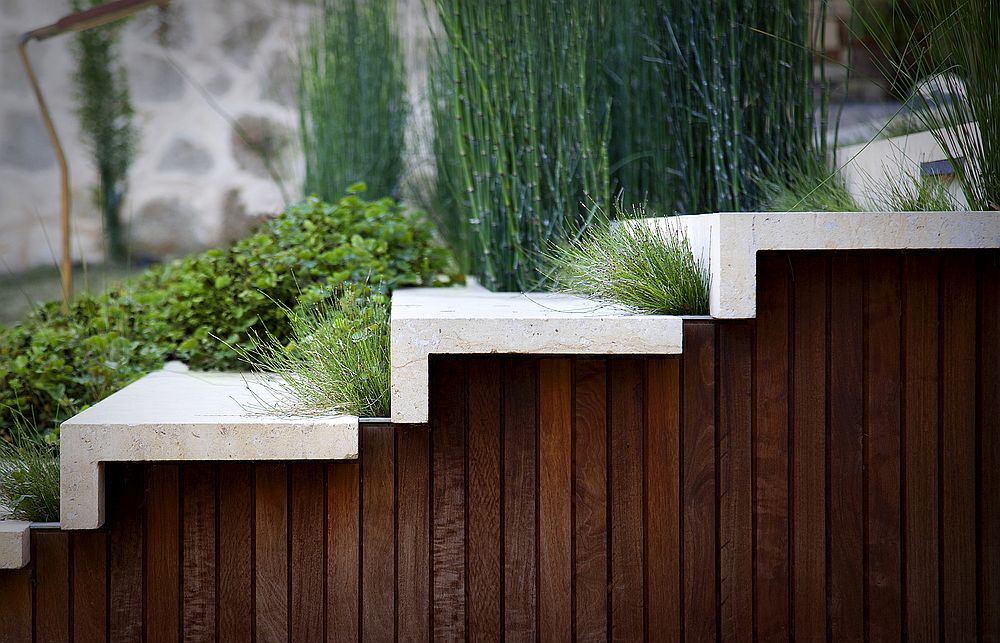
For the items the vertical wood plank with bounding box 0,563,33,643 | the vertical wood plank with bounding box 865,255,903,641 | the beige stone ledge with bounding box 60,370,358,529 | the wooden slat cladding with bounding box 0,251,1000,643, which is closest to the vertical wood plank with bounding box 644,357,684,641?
the wooden slat cladding with bounding box 0,251,1000,643

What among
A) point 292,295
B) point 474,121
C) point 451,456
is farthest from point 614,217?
point 451,456

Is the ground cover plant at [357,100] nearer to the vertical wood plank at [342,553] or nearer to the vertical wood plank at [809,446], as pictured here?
the vertical wood plank at [342,553]

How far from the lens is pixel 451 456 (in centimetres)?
→ 155

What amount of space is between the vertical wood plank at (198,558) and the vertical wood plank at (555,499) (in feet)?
1.92

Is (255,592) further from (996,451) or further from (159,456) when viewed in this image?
(996,451)

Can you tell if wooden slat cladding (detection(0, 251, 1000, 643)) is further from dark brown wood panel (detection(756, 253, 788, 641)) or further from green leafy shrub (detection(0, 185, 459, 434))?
green leafy shrub (detection(0, 185, 459, 434))

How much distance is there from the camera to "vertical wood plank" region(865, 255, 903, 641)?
1.58m

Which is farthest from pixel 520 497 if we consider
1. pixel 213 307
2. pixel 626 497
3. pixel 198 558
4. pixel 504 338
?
pixel 213 307

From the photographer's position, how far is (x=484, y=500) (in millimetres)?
1554

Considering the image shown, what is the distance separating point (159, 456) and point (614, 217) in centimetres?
142

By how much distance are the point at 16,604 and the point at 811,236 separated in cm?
152

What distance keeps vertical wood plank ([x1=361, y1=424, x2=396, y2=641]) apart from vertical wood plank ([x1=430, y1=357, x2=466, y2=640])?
8cm

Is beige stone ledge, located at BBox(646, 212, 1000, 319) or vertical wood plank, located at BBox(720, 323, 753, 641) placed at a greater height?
beige stone ledge, located at BBox(646, 212, 1000, 319)

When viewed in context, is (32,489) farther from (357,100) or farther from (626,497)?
(357,100)
